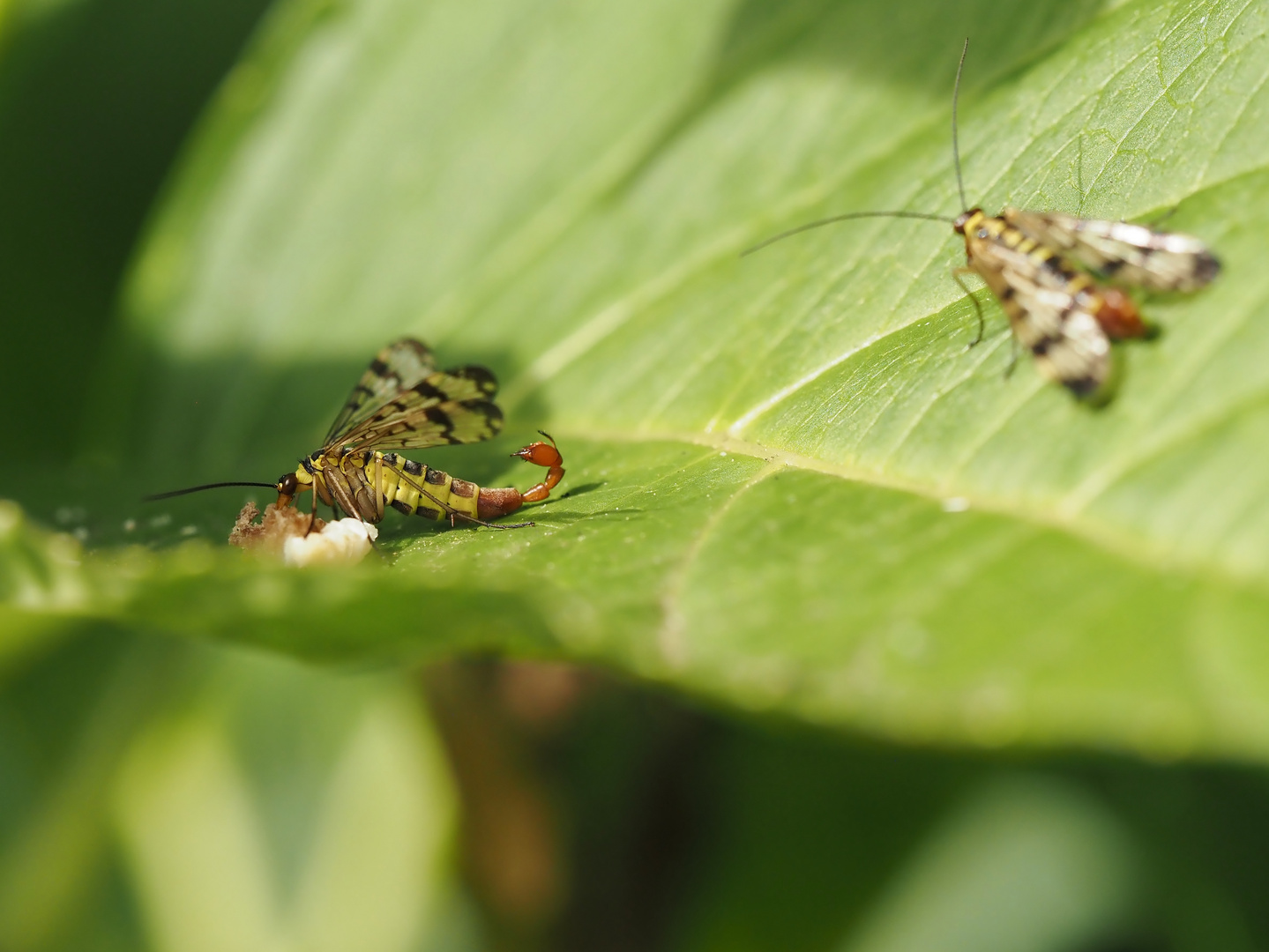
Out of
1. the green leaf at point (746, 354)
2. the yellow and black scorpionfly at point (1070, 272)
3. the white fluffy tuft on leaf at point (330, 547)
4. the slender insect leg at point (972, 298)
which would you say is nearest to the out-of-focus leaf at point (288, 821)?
the green leaf at point (746, 354)

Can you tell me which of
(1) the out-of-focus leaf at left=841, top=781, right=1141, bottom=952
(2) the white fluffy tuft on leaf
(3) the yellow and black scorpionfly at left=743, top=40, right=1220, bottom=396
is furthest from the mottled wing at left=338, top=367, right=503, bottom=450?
(1) the out-of-focus leaf at left=841, top=781, right=1141, bottom=952

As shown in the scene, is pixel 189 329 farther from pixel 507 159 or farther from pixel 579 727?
pixel 579 727

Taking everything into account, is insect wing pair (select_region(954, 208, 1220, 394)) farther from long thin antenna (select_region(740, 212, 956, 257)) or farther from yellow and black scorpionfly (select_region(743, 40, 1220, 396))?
long thin antenna (select_region(740, 212, 956, 257))

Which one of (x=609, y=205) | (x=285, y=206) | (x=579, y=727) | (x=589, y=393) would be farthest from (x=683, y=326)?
(x=285, y=206)

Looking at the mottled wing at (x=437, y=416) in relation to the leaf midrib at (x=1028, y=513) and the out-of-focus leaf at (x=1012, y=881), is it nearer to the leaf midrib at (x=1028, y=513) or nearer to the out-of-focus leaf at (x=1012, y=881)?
the leaf midrib at (x=1028, y=513)

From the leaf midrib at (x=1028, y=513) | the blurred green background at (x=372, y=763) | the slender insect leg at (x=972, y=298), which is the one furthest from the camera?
the blurred green background at (x=372, y=763)
